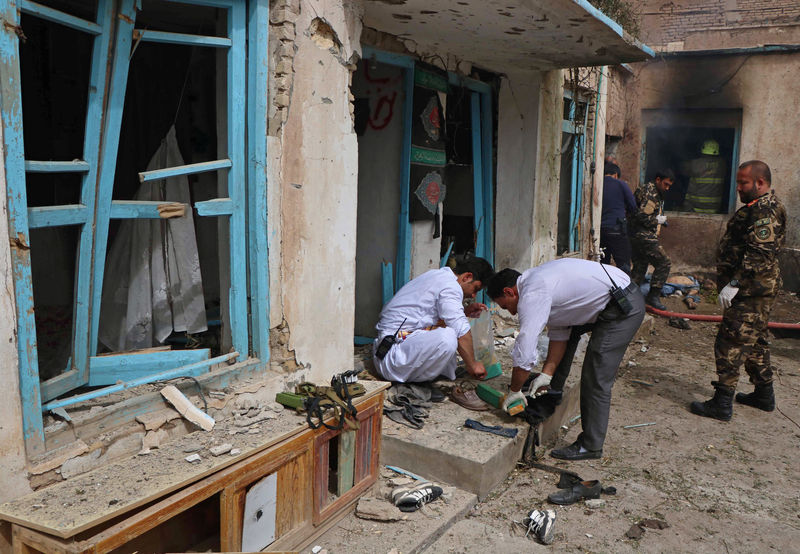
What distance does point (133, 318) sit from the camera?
363cm

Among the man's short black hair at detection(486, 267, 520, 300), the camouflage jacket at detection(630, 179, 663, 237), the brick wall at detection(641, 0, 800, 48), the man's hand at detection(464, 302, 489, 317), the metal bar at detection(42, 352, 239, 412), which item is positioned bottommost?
the man's hand at detection(464, 302, 489, 317)

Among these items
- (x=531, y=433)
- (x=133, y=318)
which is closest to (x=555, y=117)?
(x=531, y=433)

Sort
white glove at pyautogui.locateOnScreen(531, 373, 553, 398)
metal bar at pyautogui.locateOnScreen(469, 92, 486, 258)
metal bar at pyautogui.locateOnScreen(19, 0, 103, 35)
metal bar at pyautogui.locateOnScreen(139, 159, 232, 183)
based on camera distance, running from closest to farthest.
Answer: metal bar at pyautogui.locateOnScreen(19, 0, 103, 35) → metal bar at pyautogui.locateOnScreen(139, 159, 232, 183) → white glove at pyautogui.locateOnScreen(531, 373, 553, 398) → metal bar at pyautogui.locateOnScreen(469, 92, 486, 258)

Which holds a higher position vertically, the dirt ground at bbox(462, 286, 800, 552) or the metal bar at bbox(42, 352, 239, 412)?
the metal bar at bbox(42, 352, 239, 412)

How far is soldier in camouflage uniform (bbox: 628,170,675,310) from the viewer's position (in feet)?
29.3

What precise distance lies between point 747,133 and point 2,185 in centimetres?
1215

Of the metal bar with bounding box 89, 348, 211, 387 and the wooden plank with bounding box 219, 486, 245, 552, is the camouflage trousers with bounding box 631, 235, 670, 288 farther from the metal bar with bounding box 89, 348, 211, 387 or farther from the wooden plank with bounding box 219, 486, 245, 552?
the wooden plank with bounding box 219, 486, 245, 552

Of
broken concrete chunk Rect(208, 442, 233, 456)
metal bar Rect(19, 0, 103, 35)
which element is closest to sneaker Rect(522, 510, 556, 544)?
broken concrete chunk Rect(208, 442, 233, 456)

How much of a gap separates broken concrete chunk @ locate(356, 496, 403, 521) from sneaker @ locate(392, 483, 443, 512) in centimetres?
5

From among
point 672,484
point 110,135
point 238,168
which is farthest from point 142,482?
point 672,484

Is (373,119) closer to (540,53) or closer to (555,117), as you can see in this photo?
(540,53)

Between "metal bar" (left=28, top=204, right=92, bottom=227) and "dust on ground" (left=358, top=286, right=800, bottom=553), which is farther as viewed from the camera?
"dust on ground" (left=358, top=286, right=800, bottom=553)

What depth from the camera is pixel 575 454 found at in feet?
14.6

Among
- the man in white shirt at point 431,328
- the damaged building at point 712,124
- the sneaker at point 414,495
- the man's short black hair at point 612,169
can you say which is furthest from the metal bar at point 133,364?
the damaged building at point 712,124
